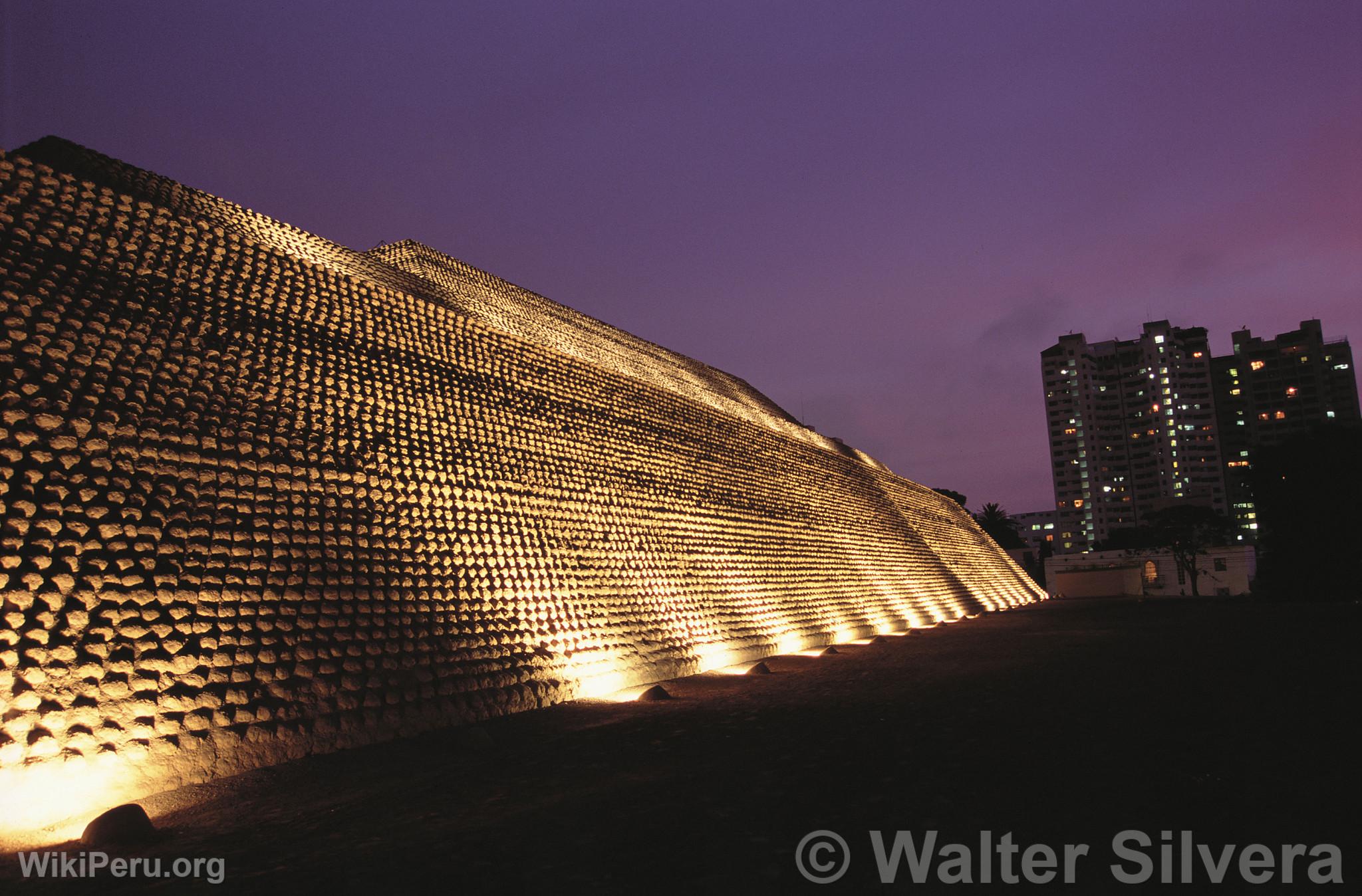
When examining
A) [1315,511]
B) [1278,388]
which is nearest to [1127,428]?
[1278,388]

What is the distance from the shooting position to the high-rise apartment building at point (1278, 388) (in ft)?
319

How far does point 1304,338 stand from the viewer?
99125 millimetres

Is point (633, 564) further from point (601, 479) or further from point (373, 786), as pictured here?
point (373, 786)

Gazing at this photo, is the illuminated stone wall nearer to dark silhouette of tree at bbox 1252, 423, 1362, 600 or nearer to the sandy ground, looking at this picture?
the sandy ground

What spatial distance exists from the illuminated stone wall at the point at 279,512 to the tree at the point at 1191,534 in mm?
33394

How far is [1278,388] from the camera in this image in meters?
101

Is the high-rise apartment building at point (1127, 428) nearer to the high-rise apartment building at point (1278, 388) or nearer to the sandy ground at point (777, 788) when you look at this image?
the high-rise apartment building at point (1278, 388)

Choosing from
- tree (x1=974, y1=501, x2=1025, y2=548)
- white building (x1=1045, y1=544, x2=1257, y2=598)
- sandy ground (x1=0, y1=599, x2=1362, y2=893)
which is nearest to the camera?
sandy ground (x1=0, y1=599, x2=1362, y2=893)

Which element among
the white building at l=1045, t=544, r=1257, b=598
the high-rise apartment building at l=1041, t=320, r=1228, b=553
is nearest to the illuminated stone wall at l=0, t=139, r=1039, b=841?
the white building at l=1045, t=544, r=1257, b=598

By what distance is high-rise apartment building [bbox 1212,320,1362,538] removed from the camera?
319ft

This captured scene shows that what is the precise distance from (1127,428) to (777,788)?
10717 cm

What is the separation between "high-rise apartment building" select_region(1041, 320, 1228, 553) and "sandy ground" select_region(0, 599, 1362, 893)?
3780 inches

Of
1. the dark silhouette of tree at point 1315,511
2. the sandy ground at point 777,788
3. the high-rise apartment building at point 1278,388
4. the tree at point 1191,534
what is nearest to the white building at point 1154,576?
the tree at point 1191,534

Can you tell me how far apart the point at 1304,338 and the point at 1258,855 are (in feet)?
408
